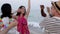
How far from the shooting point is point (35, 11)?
339 centimetres

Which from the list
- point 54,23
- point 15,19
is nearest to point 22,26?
point 15,19

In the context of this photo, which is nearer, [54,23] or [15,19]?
[54,23]

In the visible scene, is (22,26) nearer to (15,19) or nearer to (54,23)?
(15,19)

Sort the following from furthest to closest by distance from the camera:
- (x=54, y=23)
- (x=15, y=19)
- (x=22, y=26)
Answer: (x=22, y=26) < (x=15, y=19) < (x=54, y=23)

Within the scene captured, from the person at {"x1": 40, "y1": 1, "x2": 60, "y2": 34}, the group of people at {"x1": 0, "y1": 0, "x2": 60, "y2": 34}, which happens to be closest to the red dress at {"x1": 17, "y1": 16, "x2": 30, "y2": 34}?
the group of people at {"x1": 0, "y1": 0, "x2": 60, "y2": 34}

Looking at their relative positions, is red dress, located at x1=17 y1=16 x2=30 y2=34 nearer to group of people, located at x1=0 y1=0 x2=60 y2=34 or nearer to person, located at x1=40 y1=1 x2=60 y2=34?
group of people, located at x1=0 y1=0 x2=60 y2=34

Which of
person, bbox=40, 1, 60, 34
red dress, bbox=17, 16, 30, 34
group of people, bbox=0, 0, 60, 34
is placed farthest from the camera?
red dress, bbox=17, 16, 30, 34

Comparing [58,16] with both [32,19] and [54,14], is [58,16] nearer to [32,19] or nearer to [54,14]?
[54,14]

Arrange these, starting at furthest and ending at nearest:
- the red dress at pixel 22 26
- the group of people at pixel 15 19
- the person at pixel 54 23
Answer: the red dress at pixel 22 26 → the person at pixel 54 23 → the group of people at pixel 15 19

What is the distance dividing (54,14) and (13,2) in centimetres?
207

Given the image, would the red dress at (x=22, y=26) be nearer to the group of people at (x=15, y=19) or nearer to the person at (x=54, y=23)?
the group of people at (x=15, y=19)

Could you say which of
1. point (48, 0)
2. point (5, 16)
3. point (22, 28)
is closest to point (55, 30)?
point (5, 16)

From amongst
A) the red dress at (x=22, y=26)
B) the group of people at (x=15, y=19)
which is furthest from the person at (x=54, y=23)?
the red dress at (x=22, y=26)

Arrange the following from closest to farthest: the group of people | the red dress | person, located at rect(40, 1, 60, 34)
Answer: the group of people
person, located at rect(40, 1, 60, 34)
the red dress
